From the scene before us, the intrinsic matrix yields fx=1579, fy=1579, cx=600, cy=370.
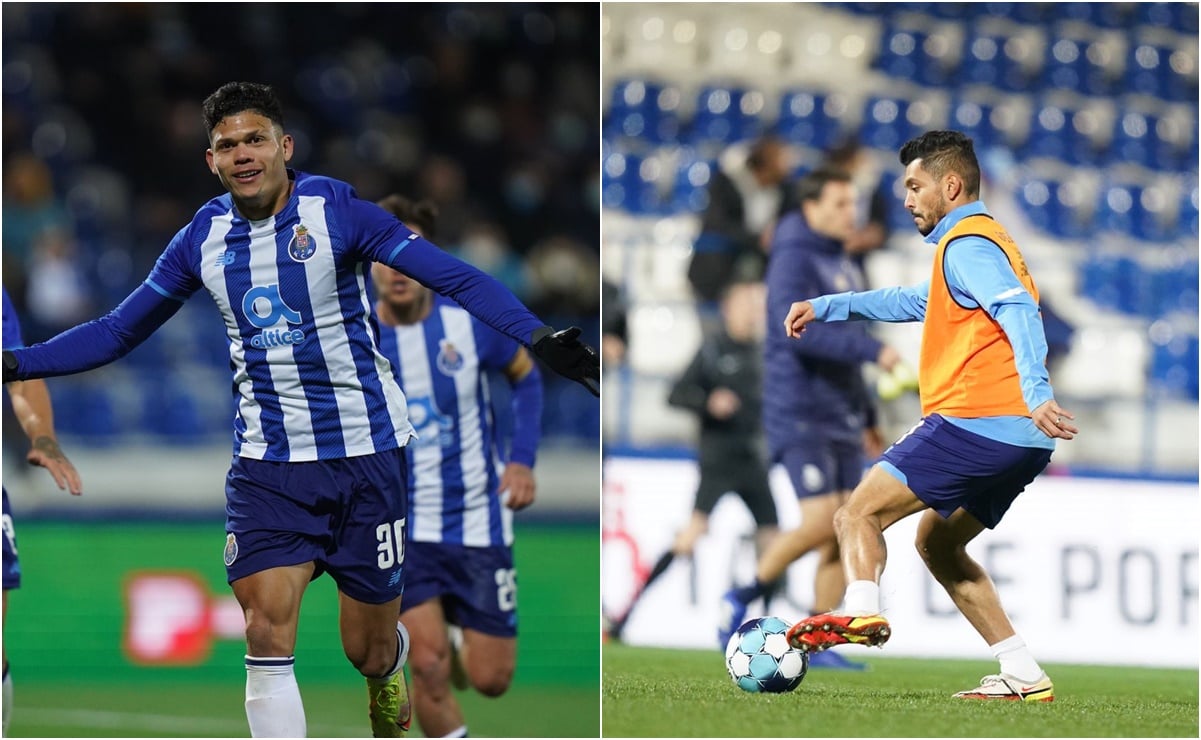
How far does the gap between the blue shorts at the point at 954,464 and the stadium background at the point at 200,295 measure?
13.3ft

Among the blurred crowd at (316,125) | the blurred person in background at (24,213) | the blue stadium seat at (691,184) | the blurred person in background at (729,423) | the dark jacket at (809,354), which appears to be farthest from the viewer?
the blurred crowd at (316,125)

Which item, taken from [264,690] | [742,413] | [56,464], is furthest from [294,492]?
[742,413]

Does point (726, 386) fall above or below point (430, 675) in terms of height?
above

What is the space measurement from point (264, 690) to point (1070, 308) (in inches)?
341

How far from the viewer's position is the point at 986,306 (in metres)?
4.67

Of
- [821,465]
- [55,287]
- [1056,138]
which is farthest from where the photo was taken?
[1056,138]

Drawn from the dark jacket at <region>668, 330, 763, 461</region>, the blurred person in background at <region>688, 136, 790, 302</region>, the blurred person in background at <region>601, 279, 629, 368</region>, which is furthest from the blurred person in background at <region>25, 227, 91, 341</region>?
the dark jacket at <region>668, 330, 763, 461</region>

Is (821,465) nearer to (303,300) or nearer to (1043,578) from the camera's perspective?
(1043,578)

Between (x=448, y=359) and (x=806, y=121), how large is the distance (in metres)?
8.00

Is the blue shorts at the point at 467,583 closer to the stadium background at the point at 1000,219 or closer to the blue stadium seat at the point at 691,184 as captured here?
the stadium background at the point at 1000,219

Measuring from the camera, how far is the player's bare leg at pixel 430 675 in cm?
588

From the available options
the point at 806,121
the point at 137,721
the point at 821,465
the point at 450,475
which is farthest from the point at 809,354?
the point at 806,121

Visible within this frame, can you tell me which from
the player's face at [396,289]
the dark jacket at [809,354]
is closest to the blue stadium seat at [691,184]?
the dark jacket at [809,354]

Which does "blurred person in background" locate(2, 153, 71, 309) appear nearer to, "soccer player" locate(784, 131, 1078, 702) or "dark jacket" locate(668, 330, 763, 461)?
"dark jacket" locate(668, 330, 763, 461)
